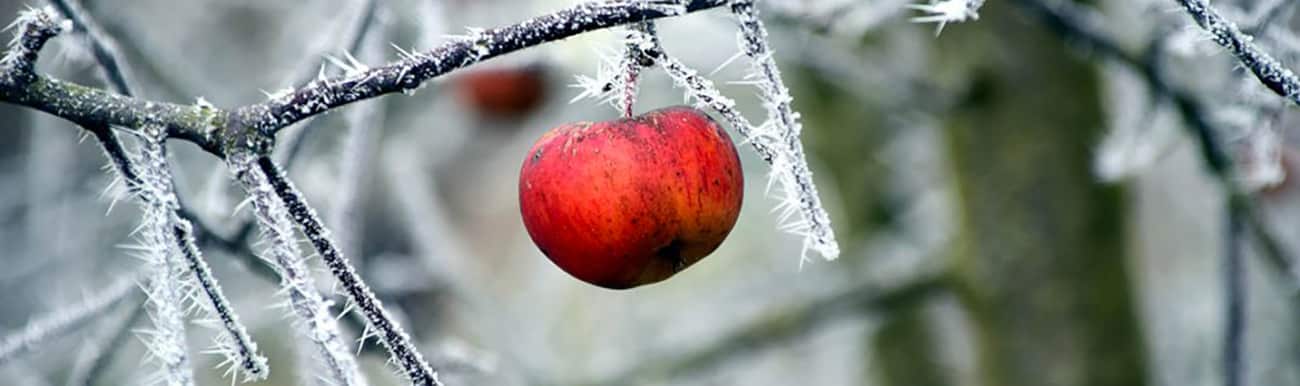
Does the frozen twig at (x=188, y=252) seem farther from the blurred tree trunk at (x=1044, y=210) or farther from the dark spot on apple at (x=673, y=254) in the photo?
the blurred tree trunk at (x=1044, y=210)

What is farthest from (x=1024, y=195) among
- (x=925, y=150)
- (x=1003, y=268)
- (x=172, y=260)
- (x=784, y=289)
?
(x=172, y=260)

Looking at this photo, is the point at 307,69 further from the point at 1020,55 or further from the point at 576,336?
the point at 576,336

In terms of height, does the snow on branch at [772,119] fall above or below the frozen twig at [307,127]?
below

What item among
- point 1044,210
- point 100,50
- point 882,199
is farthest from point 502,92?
point 100,50

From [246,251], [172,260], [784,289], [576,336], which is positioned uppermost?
[576,336]

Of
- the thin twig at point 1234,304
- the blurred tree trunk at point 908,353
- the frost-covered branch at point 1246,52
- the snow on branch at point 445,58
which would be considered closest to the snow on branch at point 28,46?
the snow on branch at point 445,58

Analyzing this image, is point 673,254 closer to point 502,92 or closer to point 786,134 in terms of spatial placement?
point 786,134

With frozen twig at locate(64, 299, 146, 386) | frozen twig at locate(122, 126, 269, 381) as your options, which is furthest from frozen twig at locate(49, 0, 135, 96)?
frozen twig at locate(122, 126, 269, 381)
